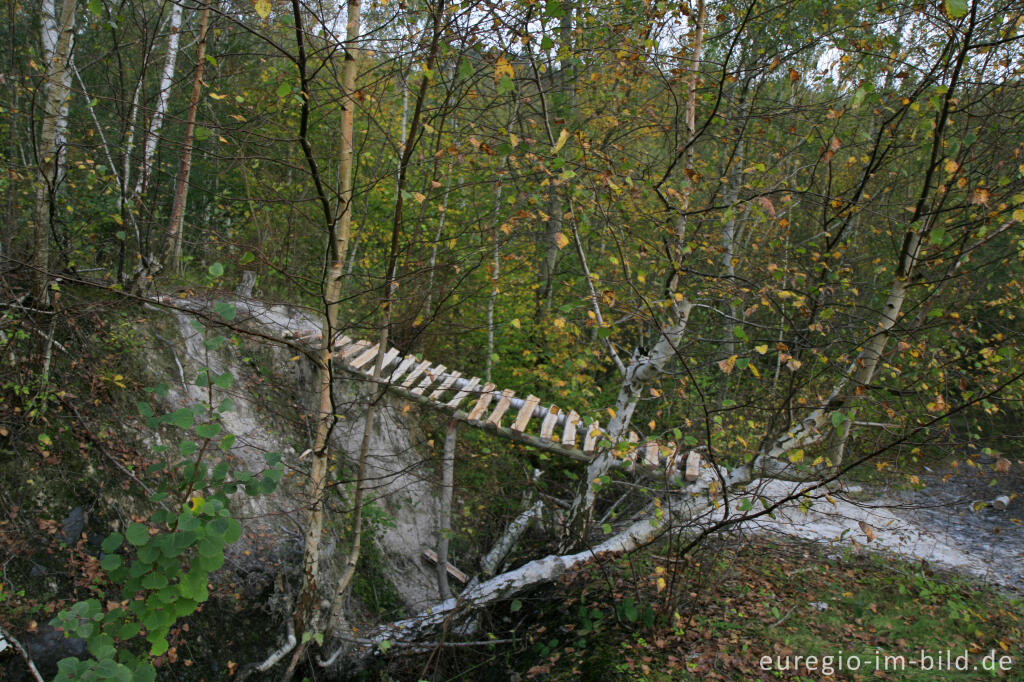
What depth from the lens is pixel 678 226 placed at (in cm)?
373

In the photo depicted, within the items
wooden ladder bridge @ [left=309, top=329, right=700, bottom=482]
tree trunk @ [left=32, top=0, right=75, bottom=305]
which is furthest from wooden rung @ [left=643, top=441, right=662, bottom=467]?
tree trunk @ [left=32, top=0, right=75, bottom=305]

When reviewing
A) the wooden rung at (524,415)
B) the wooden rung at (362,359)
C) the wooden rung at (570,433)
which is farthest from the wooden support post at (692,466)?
the wooden rung at (362,359)

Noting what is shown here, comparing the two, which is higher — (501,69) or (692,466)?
(501,69)

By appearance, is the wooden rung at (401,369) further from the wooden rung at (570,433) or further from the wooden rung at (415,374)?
the wooden rung at (570,433)

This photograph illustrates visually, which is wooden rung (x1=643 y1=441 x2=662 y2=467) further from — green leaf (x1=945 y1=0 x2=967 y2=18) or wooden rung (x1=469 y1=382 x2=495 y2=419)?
green leaf (x1=945 y1=0 x2=967 y2=18)

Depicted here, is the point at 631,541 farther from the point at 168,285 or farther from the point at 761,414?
the point at 168,285

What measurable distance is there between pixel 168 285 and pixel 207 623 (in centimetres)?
363

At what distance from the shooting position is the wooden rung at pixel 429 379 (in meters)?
5.18

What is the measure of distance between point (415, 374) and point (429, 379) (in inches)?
5.8

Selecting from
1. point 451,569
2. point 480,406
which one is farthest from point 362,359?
point 451,569

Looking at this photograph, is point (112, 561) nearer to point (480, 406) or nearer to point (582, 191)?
point (582, 191)

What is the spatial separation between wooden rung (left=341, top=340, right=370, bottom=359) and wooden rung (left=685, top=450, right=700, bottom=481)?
3.30 meters

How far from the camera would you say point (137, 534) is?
77.7 inches

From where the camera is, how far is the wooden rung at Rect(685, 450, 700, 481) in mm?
4477
